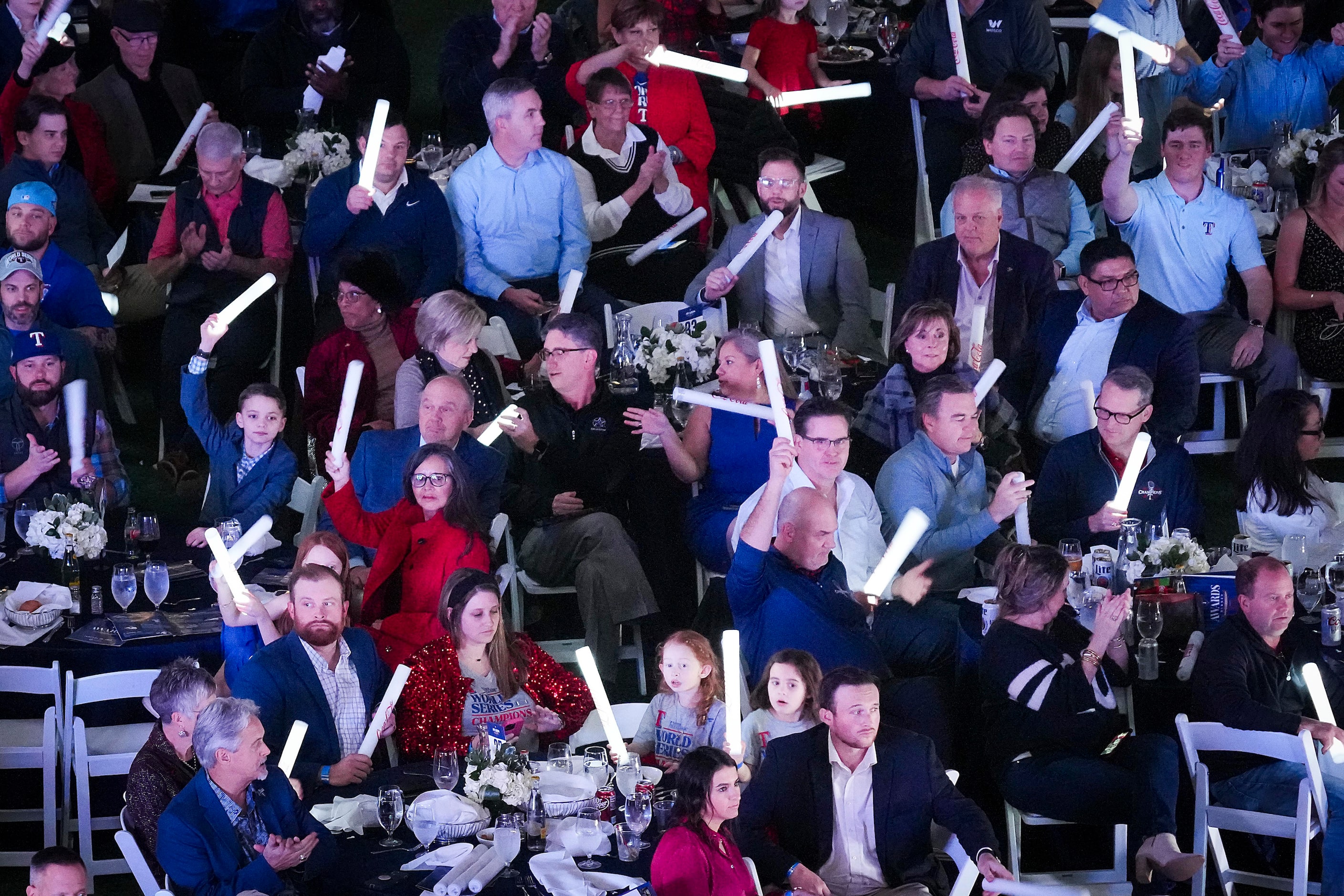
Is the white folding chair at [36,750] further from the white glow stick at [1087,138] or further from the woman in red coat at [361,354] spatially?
the white glow stick at [1087,138]

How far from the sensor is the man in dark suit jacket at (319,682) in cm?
612

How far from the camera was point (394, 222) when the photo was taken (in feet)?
26.0

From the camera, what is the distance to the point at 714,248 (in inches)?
343

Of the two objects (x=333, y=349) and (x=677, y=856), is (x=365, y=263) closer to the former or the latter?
(x=333, y=349)

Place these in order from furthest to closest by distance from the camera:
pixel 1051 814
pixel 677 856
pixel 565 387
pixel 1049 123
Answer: pixel 1049 123, pixel 565 387, pixel 1051 814, pixel 677 856

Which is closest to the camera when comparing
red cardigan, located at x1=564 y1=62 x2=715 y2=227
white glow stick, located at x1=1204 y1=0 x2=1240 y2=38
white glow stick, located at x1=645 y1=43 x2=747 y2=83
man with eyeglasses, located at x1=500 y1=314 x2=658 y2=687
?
man with eyeglasses, located at x1=500 y1=314 x2=658 y2=687

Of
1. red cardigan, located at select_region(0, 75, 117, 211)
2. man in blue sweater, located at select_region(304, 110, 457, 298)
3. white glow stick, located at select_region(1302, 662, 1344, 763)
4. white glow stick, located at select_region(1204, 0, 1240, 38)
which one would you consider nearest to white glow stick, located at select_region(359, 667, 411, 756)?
man in blue sweater, located at select_region(304, 110, 457, 298)

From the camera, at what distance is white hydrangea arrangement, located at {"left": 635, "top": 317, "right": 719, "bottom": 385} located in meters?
7.38

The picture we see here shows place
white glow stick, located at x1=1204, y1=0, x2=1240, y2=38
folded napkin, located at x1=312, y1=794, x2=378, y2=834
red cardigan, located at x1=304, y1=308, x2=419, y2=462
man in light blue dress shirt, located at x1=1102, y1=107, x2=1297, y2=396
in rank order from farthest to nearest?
1. white glow stick, located at x1=1204, y1=0, x2=1240, y2=38
2. man in light blue dress shirt, located at x1=1102, y1=107, x2=1297, y2=396
3. red cardigan, located at x1=304, y1=308, x2=419, y2=462
4. folded napkin, located at x1=312, y1=794, x2=378, y2=834

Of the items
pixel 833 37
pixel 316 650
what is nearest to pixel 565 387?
pixel 316 650

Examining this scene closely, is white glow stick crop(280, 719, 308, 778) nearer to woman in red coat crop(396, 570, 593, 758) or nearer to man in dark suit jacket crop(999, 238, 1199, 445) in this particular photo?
woman in red coat crop(396, 570, 593, 758)

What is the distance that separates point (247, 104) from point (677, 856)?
4.80m

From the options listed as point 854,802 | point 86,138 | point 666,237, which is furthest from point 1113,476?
point 86,138

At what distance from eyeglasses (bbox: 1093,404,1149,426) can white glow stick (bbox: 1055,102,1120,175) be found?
141 centimetres
